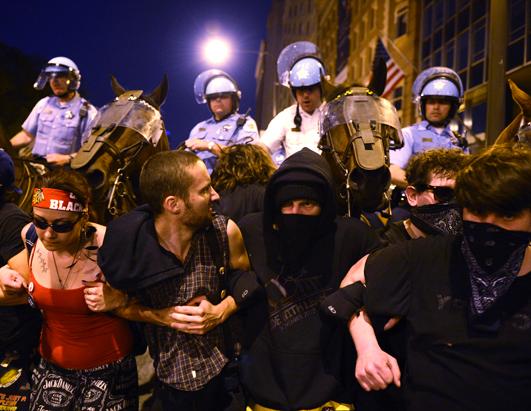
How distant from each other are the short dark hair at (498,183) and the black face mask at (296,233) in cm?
78

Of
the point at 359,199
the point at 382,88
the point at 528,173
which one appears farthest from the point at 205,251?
the point at 382,88

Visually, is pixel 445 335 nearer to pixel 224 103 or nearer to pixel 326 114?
pixel 326 114

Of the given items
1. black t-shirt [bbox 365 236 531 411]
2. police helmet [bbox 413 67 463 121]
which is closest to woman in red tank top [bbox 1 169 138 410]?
black t-shirt [bbox 365 236 531 411]

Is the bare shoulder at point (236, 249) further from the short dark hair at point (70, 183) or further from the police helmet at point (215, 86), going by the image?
the police helmet at point (215, 86)

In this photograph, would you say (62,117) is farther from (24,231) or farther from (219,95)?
(24,231)

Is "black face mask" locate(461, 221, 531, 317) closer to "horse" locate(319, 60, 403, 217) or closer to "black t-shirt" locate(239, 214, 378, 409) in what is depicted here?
"black t-shirt" locate(239, 214, 378, 409)

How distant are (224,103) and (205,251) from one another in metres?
3.49

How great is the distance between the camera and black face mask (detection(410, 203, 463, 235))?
94.7 inches

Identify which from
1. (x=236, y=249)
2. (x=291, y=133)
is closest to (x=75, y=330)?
(x=236, y=249)

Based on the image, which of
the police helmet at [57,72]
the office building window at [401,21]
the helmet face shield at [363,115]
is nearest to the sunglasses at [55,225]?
the helmet face shield at [363,115]

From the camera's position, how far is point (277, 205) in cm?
249

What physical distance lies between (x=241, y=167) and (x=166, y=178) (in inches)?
50.1

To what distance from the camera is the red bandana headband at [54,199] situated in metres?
2.55

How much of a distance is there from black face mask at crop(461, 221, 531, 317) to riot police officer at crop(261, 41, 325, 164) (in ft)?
8.55
